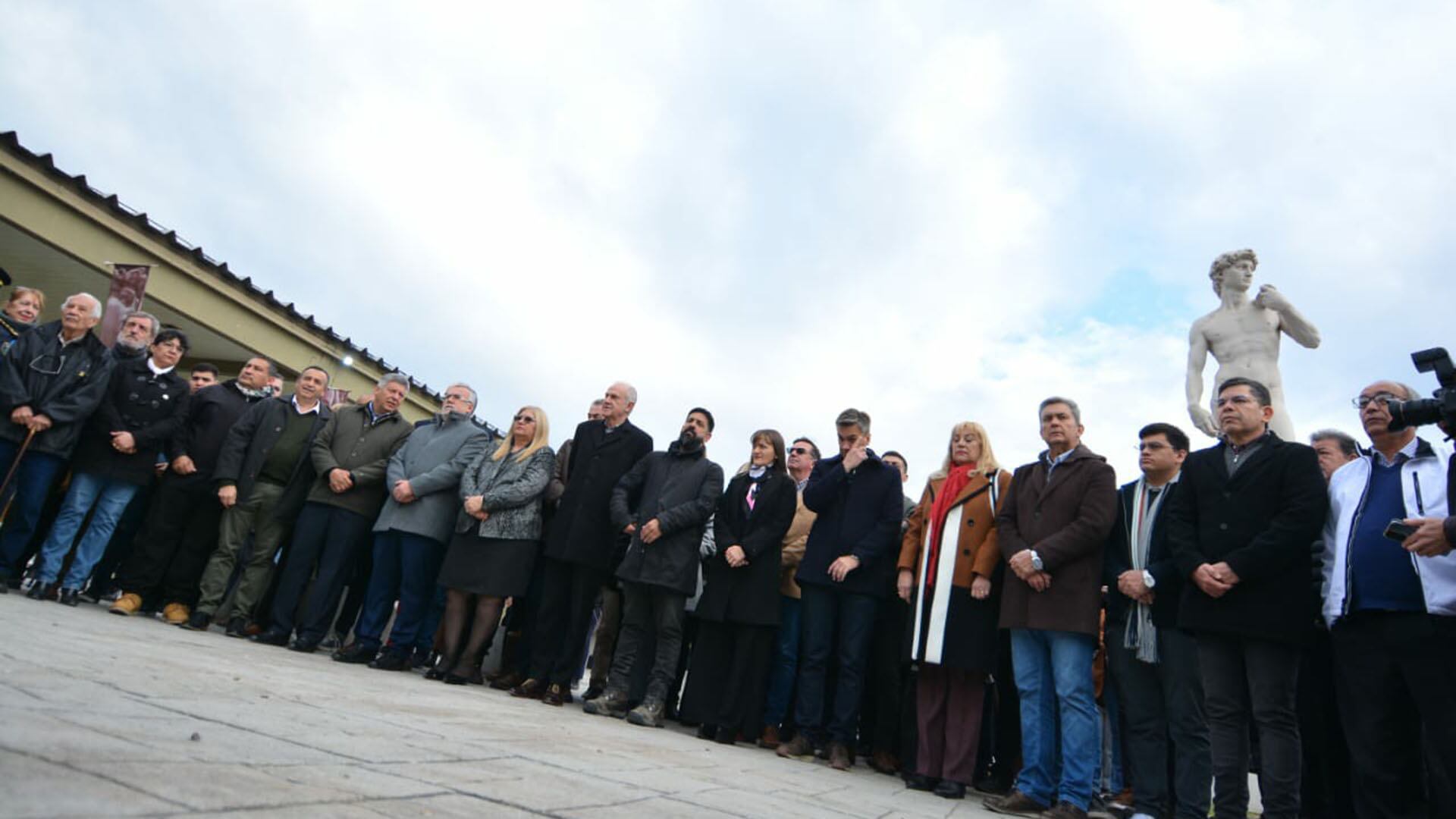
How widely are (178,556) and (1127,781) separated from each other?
21.9 ft

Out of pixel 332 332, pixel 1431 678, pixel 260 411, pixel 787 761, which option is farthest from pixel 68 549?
pixel 332 332

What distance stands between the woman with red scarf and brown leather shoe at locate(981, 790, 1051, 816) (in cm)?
25

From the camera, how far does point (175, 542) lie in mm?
Answer: 5984

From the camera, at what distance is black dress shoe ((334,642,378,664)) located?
5598mm

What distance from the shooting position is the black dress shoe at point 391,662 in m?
5.54

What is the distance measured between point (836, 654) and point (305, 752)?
3726 millimetres

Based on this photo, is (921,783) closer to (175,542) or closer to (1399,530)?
(1399,530)

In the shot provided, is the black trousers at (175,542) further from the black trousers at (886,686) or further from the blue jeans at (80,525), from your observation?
the black trousers at (886,686)

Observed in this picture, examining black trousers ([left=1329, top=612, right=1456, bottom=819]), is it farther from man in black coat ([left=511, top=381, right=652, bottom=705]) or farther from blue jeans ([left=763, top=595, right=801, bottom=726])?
man in black coat ([left=511, top=381, right=652, bottom=705])

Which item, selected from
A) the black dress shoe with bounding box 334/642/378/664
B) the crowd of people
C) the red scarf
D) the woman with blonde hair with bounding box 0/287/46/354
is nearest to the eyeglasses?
the crowd of people

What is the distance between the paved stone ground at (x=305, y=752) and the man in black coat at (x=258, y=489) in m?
1.60

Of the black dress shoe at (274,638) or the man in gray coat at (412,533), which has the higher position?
the man in gray coat at (412,533)

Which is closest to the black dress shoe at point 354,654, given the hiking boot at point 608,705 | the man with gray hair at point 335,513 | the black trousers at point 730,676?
the man with gray hair at point 335,513

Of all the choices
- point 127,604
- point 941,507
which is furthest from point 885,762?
point 127,604
